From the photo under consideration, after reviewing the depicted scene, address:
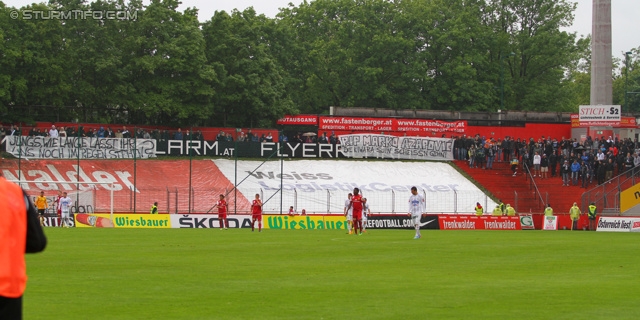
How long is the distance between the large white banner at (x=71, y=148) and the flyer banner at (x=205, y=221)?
5944 millimetres

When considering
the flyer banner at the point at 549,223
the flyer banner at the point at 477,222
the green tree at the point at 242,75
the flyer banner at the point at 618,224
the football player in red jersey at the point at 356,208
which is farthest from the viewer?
the green tree at the point at 242,75

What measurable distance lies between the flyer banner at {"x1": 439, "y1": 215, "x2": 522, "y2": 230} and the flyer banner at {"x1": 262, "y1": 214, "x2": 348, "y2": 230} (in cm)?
616

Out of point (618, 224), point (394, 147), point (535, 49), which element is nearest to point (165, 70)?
point (394, 147)

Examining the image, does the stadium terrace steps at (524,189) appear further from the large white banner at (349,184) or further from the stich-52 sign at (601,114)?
the stich-52 sign at (601,114)

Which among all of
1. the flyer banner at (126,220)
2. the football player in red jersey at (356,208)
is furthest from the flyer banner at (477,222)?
the flyer banner at (126,220)

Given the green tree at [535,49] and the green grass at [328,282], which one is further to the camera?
the green tree at [535,49]

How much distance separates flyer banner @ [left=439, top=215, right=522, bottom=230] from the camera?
171 feet

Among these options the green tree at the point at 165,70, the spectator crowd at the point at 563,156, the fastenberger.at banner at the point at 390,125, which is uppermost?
the green tree at the point at 165,70

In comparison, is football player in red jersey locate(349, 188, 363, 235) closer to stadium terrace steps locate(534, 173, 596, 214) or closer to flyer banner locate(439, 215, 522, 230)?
flyer banner locate(439, 215, 522, 230)

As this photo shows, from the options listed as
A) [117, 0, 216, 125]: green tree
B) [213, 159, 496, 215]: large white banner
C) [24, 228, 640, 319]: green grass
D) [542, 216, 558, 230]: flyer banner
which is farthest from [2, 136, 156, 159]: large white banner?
[24, 228, 640, 319]: green grass

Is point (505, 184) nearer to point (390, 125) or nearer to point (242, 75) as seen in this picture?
point (390, 125)

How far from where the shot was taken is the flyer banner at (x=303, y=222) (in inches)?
1953

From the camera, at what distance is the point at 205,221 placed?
48.8m

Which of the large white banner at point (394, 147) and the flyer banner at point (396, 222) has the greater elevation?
the large white banner at point (394, 147)
